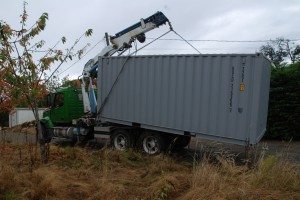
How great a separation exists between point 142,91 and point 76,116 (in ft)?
13.2

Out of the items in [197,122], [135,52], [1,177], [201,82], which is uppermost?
[135,52]

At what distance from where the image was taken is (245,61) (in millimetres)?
11359

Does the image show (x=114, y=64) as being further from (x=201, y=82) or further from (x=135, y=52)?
(x=201, y=82)

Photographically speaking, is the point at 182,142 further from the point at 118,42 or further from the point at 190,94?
the point at 118,42

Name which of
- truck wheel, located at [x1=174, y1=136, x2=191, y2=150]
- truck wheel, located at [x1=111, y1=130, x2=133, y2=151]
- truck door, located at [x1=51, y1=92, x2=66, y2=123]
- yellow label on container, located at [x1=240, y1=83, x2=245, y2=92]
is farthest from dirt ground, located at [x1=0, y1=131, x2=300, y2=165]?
yellow label on container, located at [x1=240, y1=83, x2=245, y2=92]

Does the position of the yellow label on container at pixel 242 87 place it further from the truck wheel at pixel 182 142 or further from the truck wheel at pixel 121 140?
the truck wheel at pixel 121 140

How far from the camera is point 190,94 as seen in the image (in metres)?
12.6

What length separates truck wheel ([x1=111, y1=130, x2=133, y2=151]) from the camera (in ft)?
47.3

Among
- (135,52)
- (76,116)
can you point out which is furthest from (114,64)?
(76,116)

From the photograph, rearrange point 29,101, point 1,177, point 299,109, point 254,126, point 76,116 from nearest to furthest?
point 1,177 → point 29,101 → point 254,126 → point 76,116 → point 299,109

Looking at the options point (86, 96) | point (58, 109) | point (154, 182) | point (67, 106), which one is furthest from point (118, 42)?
point (154, 182)

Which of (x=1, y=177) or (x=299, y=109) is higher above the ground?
(x=299, y=109)

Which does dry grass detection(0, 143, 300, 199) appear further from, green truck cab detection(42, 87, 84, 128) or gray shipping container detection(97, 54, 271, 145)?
green truck cab detection(42, 87, 84, 128)

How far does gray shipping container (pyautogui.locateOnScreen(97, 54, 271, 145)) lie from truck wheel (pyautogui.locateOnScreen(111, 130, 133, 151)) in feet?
1.22
